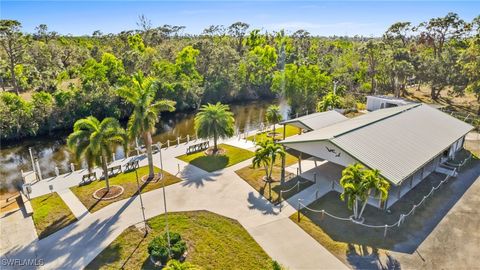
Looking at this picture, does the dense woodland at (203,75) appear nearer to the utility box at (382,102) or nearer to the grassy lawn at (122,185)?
the utility box at (382,102)

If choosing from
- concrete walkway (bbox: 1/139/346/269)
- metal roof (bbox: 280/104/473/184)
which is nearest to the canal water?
concrete walkway (bbox: 1/139/346/269)

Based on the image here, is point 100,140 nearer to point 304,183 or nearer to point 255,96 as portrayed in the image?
point 304,183

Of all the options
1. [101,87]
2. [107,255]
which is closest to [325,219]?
[107,255]

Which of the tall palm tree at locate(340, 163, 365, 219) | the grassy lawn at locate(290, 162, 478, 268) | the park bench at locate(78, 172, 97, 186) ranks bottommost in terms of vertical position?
the grassy lawn at locate(290, 162, 478, 268)

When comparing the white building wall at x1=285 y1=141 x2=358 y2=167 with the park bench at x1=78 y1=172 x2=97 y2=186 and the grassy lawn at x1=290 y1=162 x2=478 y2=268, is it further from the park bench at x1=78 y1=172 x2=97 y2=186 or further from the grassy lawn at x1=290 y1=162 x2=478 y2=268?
the park bench at x1=78 y1=172 x2=97 y2=186

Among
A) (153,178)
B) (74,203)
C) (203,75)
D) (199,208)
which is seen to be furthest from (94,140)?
(203,75)

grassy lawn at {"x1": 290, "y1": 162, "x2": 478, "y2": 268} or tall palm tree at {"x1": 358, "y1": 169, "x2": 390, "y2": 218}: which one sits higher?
tall palm tree at {"x1": 358, "y1": 169, "x2": 390, "y2": 218}
